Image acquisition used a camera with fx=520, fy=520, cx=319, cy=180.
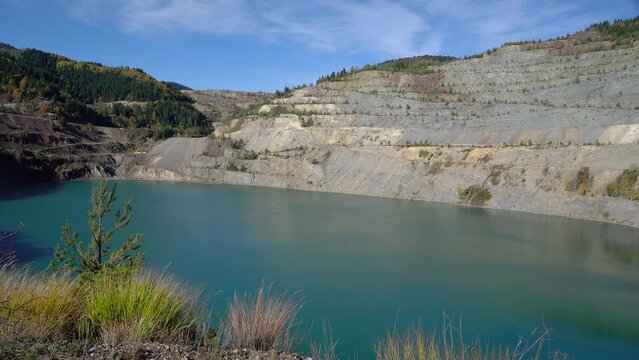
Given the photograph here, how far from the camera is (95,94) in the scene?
3034 inches

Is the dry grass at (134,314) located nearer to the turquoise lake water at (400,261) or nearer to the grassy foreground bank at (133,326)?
the grassy foreground bank at (133,326)

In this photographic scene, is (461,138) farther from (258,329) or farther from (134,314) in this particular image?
(134,314)

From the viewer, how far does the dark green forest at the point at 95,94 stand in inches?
2373

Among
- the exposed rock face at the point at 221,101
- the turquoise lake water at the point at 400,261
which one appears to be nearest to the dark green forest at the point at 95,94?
the exposed rock face at the point at 221,101

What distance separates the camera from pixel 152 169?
52562 mm

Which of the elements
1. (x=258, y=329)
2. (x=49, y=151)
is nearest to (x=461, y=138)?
(x=49, y=151)

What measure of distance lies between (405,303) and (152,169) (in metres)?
43.4

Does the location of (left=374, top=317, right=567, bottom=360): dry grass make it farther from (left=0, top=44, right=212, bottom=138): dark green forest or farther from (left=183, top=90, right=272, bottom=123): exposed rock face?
(left=183, top=90, right=272, bottom=123): exposed rock face

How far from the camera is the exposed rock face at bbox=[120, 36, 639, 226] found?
31.5 metres

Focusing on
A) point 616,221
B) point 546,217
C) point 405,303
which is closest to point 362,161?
point 546,217

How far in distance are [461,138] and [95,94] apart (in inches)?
2283

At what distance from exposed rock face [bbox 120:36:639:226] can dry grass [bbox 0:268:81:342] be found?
2755cm

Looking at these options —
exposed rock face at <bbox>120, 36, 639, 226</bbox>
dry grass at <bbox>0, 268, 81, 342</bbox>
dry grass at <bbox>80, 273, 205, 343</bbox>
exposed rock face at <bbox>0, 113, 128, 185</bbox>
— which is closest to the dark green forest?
exposed rock face at <bbox>0, 113, 128, 185</bbox>

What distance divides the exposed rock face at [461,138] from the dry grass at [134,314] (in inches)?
1054
